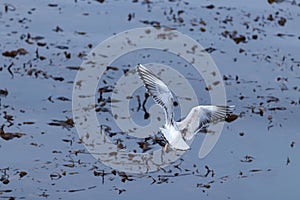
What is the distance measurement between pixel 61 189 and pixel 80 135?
1439 millimetres

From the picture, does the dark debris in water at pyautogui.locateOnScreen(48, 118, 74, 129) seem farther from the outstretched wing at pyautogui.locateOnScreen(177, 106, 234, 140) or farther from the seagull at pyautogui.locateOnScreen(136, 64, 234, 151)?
the outstretched wing at pyautogui.locateOnScreen(177, 106, 234, 140)

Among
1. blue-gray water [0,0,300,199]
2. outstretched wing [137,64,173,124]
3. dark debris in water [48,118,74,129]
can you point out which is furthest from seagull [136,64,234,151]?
dark debris in water [48,118,74,129]

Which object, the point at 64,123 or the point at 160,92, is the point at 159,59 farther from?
the point at 160,92

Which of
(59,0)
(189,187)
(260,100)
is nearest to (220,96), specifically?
(260,100)

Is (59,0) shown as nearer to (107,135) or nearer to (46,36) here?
(46,36)

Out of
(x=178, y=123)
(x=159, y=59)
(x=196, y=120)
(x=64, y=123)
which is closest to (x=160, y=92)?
(x=178, y=123)

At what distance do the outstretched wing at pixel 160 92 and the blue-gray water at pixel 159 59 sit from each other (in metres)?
1.44

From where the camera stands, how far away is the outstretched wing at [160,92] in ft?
22.8

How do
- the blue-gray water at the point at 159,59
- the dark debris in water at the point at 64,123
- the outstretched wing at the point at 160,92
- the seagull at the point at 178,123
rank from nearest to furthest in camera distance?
the outstretched wing at the point at 160,92 → the seagull at the point at 178,123 → the blue-gray water at the point at 159,59 → the dark debris in water at the point at 64,123

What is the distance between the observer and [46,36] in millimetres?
13195

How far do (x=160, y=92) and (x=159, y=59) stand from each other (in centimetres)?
547

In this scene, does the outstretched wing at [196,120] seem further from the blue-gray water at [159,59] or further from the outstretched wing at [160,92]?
the blue-gray water at [159,59]

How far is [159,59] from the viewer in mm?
12562

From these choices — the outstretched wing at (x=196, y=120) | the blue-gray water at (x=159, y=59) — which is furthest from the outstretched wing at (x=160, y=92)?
the blue-gray water at (x=159, y=59)
